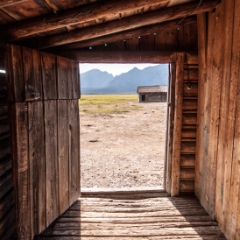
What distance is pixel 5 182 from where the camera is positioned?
2.62 metres

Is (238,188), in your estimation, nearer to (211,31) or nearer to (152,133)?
(211,31)

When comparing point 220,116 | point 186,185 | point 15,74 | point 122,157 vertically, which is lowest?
point 122,157

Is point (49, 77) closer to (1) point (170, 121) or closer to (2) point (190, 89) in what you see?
(1) point (170, 121)

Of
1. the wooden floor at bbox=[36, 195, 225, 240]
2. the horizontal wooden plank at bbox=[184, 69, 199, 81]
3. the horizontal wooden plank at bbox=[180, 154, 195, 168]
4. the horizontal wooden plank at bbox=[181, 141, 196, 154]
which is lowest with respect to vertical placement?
the wooden floor at bbox=[36, 195, 225, 240]

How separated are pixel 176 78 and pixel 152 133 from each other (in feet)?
22.7

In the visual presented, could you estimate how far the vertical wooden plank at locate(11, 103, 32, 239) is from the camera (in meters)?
2.25

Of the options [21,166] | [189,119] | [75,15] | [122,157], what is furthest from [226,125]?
[122,157]

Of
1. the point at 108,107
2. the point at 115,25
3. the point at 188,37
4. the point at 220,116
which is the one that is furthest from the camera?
the point at 108,107

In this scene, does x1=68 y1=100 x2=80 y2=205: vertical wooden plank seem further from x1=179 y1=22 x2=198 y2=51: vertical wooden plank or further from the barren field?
x1=179 y1=22 x2=198 y2=51: vertical wooden plank

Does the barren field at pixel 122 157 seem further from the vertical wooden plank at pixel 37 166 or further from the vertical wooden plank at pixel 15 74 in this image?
the vertical wooden plank at pixel 15 74

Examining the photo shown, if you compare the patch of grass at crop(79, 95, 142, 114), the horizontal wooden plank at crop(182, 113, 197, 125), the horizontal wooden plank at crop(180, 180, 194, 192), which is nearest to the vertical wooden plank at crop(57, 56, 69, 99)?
the horizontal wooden plank at crop(182, 113, 197, 125)

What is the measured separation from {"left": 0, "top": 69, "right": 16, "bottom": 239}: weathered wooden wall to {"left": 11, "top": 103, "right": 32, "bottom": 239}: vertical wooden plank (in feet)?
0.98

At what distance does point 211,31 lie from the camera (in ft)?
9.55

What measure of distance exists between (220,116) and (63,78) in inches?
91.1
